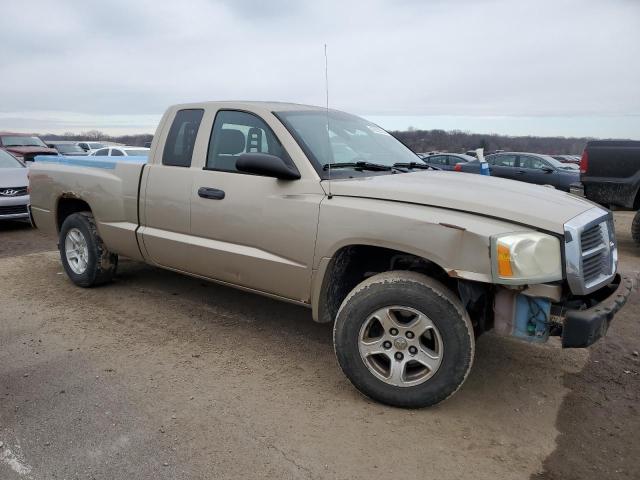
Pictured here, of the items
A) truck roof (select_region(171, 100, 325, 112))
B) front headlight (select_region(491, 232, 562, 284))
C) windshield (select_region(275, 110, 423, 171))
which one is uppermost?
truck roof (select_region(171, 100, 325, 112))

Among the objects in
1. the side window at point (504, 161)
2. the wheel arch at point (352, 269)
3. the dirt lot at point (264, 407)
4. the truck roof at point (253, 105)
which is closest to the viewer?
the dirt lot at point (264, 407)

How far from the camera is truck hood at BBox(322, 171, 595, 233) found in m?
2.97

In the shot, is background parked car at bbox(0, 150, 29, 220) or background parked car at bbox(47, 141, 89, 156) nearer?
background parked car at bbox(0, 150, 29, 220)

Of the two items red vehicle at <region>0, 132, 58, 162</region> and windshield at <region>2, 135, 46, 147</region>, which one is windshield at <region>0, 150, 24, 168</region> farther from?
windshield at <region>2, 135, 46, 147</region>

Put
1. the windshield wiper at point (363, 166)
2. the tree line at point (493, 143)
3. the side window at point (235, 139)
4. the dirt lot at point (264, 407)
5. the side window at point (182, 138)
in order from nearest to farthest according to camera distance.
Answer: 1. the dirt lot at point (264, 407)
2. the windshield wiper at point (363, 166)
3. the side window at point (235, 139)
4. the side window at point (182, 138)
5. the tree line at point (493, 143)

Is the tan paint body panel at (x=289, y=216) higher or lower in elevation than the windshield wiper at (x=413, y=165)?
lower

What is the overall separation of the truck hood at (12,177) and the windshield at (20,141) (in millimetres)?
8809

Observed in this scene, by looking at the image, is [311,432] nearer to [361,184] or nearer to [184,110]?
[361,184]

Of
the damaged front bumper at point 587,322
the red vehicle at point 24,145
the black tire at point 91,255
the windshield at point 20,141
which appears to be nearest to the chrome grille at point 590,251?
the damaged front bumper at point 587,322

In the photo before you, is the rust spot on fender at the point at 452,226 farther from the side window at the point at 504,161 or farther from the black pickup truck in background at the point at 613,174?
the side window at the point at 504,161

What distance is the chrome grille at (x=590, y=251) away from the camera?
2.87m

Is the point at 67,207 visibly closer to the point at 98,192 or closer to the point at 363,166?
the point at 98,192

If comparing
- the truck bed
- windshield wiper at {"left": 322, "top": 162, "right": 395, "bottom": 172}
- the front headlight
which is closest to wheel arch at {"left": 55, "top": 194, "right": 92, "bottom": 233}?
the truck bed

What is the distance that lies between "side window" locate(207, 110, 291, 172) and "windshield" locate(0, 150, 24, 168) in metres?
7.40
